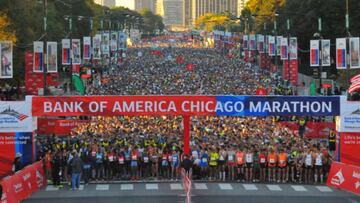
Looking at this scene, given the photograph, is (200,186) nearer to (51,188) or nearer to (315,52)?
(51,188)

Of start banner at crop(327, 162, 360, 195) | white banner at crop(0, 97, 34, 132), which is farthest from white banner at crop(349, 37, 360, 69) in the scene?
white banner at crop(0, 97, 34, 132)

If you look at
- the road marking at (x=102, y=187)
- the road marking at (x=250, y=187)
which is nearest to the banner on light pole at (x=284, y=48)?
the road marking at (x=250, y=187)

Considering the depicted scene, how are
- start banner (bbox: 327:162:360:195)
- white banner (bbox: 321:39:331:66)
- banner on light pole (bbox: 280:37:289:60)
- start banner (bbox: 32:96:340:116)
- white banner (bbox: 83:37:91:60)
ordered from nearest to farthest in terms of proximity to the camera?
start banner (bbox: 327:162:360:195) → start banner (bbox: 32:96:340:116) → white banner (bbox: 321:39:331:66) → banner on light pole (bbox: 280:37:289:60) → white banner (bbox: 83:37:91:60)

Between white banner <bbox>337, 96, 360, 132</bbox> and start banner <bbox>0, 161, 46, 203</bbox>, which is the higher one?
white banner <bbox>337, 96, 360, 132</bbox>

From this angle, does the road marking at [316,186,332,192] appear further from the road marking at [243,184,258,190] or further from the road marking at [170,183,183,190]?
the road marking at [170,183,183,190]

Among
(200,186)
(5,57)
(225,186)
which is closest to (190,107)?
(200,186)
